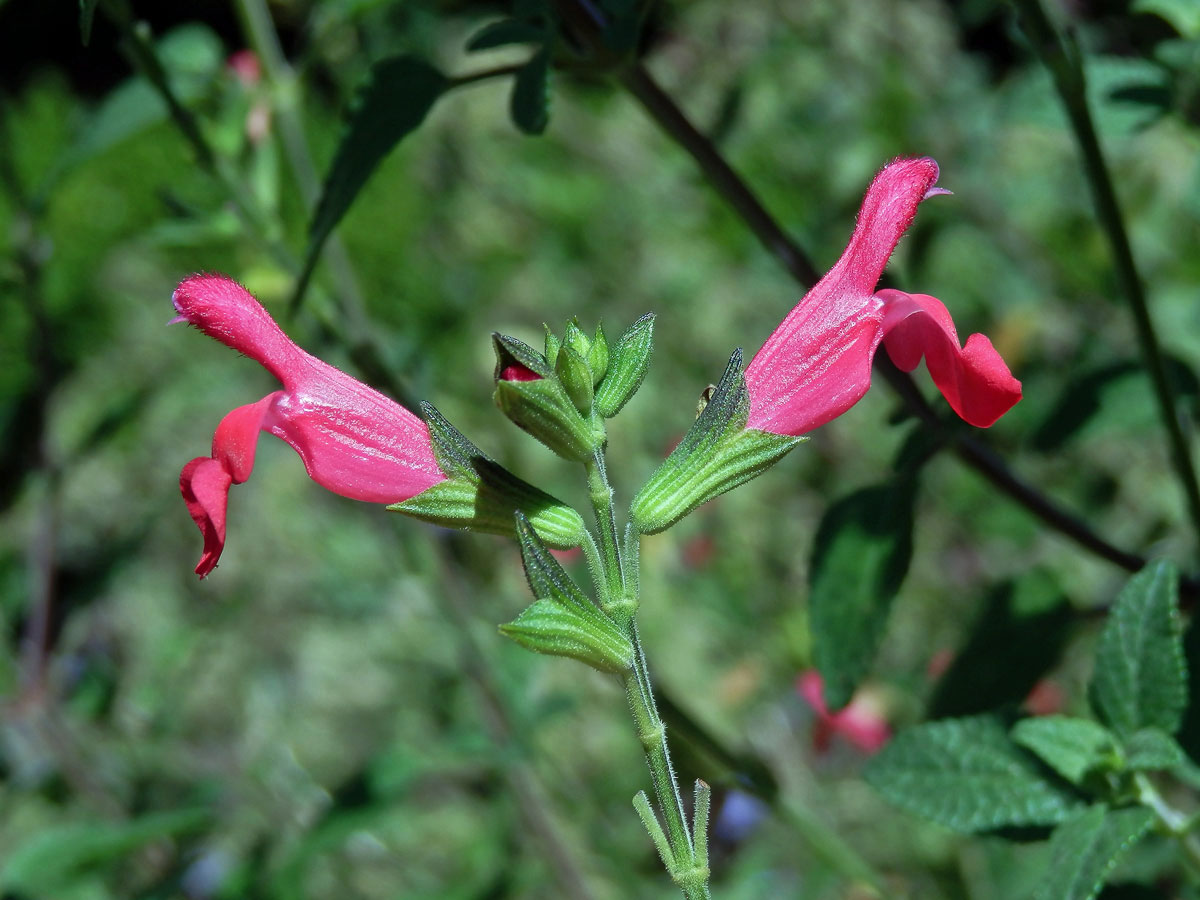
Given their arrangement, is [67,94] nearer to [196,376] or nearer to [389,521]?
[196,376]

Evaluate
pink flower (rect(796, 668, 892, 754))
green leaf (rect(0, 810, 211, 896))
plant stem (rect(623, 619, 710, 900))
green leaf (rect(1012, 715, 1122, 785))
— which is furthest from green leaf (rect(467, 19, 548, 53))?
pink flower (rect(796, 668, 892, 754))

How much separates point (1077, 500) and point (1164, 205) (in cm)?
99

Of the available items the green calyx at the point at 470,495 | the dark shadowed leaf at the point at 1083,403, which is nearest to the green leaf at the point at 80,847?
the green calyx at the point at 470,495

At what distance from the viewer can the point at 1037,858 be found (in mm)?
1488

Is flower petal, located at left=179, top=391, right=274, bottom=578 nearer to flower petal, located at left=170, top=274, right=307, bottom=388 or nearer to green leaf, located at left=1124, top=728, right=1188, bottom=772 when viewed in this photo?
flower petal, located at left=170, top=274, right=307, bottom=388

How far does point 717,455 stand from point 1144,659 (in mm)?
356

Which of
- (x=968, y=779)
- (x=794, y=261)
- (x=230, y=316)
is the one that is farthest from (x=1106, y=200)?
(x=230, y=316)

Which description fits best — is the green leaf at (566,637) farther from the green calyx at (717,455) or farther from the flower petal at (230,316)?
the flower petal at (230,316)

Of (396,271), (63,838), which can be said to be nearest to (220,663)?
(63,838)

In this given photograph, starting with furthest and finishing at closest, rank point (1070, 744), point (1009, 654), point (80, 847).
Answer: point (80, 847) → point (1009, 654) → point (1070, 744)

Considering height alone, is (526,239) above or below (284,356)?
below

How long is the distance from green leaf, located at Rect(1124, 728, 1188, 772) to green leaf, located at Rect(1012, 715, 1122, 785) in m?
0.02

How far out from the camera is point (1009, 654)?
1.02m

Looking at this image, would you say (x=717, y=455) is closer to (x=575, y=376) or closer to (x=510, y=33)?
(x=575, y=376)
